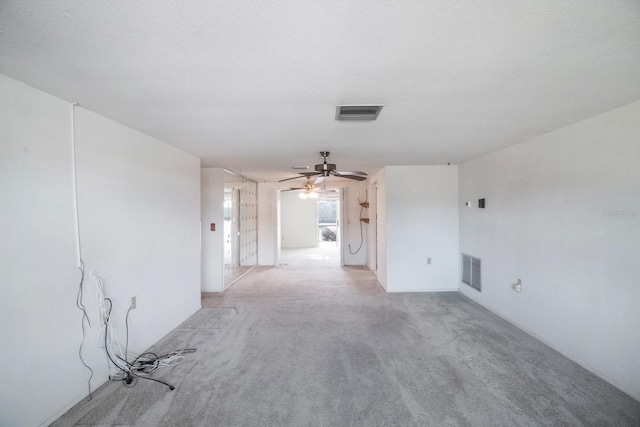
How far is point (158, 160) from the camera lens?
10.4ft

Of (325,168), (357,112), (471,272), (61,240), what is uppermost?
(357,112)

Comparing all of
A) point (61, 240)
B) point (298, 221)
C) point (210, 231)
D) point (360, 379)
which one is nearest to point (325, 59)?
point (61, 240)

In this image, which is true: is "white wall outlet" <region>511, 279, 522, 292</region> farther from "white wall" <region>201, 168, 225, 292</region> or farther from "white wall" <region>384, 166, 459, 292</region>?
"white wall" <region>201, 168, 225, 292</region>

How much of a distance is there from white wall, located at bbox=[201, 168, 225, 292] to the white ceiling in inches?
99.2

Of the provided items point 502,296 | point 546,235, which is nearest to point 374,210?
point 502,296

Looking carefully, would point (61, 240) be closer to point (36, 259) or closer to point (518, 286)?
point (36, 259)

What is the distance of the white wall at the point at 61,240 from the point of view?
5.63 feet

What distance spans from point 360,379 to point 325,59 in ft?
8.12

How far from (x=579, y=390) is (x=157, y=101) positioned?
4016 millimetres

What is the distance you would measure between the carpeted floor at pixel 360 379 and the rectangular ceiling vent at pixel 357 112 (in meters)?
2.26

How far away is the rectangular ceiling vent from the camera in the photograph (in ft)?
7.00

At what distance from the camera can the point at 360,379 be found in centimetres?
239

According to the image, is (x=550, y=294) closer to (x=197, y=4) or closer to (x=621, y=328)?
(x=621, y=328)

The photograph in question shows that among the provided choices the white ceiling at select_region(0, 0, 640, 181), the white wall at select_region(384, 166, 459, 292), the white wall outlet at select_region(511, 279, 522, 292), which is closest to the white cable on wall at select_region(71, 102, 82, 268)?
the white ceiling at select_region(0, 0, 640, 181)
